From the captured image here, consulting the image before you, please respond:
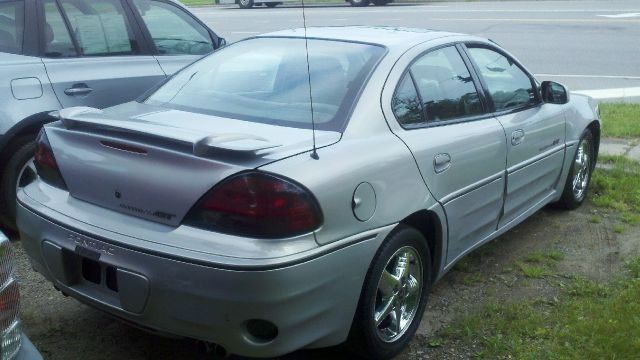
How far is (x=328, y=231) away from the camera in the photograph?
3150 millimetres

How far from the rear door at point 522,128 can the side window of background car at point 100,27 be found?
2680 mm

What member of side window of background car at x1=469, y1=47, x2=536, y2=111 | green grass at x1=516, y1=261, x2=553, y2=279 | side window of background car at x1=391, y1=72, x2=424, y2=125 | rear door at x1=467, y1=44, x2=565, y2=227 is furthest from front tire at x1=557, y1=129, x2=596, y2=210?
side window of background car at x1=391, y1=72, x2=424, y2=125

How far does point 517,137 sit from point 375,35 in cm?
108

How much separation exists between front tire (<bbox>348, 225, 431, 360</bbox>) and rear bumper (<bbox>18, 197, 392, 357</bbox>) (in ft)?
0.35

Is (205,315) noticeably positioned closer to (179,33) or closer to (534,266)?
(534,266)

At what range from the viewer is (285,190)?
307cm

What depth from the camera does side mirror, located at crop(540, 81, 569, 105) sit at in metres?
5.30

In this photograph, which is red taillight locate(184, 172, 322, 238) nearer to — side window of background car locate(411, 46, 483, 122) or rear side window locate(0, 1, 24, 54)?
side window of background car locate(411, 46, 483, 122)

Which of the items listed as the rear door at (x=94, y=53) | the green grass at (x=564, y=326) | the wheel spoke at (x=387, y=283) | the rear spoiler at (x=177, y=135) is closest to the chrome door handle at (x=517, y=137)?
the green grass at (x=564, y=326)

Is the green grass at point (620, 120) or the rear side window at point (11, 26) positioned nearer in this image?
the rear side window at point (11, 26)

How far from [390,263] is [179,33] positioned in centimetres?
348

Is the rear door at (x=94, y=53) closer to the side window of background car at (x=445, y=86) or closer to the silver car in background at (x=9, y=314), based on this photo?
the side window of background car at (x=445, y=86)

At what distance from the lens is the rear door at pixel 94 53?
17.8 feet

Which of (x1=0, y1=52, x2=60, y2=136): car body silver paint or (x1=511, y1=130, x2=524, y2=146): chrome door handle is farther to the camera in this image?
(x1=0, y1=52, x2=60, y2=136): car body silver paint
